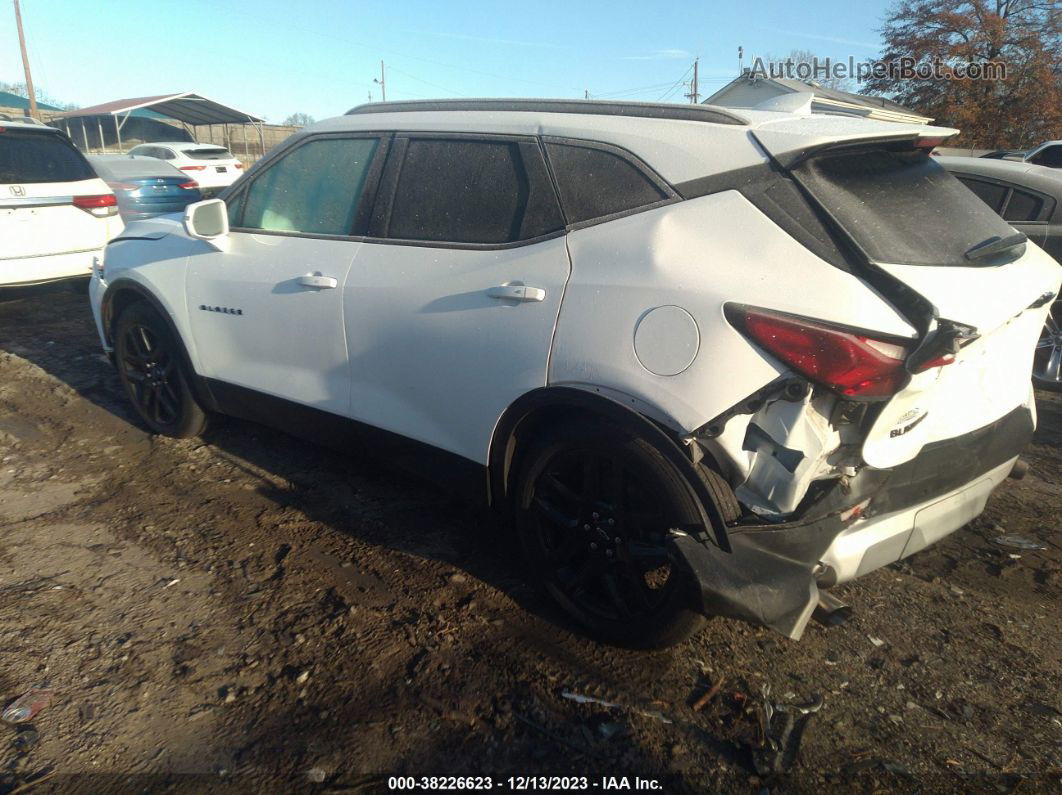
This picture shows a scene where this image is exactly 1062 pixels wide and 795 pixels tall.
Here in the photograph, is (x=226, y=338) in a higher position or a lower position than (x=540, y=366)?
lower

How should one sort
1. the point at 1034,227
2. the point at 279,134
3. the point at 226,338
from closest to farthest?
1. the point at 226,338
2. the point at 1034,227
3. the point at 279,134

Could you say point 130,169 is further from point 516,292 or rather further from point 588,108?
point 516,292

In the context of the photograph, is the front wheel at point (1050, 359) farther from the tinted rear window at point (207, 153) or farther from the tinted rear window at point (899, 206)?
the tinted rear window at point (207, 153)

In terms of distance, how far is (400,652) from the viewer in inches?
111

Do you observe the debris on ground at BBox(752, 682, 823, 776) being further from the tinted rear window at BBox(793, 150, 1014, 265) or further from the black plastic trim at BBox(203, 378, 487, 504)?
the tinted rear window at BBox(793, 150, 1014, 265)

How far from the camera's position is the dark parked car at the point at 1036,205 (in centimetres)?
598

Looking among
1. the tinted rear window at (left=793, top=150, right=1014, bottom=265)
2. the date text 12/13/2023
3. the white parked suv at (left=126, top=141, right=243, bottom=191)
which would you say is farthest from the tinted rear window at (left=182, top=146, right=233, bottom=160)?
the date text 12/13/2023

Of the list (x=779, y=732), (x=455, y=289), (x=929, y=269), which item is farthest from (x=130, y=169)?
(x=779, y=732)

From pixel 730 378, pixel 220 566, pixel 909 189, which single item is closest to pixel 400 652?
pixel 220 566

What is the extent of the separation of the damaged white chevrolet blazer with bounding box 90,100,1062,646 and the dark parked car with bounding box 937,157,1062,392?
3637 millimetres

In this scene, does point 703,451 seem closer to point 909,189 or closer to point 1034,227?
point 909,189

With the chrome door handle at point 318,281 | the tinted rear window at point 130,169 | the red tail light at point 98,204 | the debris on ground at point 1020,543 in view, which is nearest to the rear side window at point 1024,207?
the debris on ground at point 1020,543

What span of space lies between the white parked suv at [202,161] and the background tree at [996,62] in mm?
25653

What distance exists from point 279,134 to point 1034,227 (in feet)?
127
